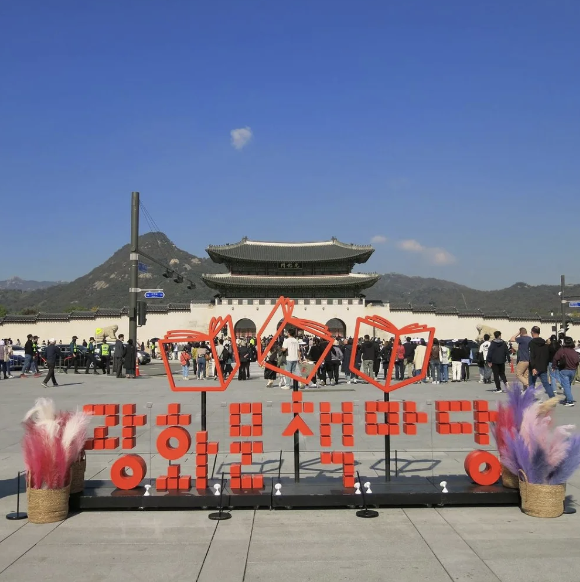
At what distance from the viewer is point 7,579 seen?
13.4ft

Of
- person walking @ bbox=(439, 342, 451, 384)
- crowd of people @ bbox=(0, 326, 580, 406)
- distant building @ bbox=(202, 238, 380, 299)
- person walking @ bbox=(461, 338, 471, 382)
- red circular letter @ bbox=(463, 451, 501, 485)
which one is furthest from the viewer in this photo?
distant building @ bbox=(202, 238, 380, 299)

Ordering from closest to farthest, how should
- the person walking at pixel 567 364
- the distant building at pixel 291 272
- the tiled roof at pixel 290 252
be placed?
the person walking at pixel 567 364 → the distant building at pixel 291 272 → the tiled roof at pixel 290 252

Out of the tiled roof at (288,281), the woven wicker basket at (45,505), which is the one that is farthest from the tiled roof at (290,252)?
the woven wicker basket at (45,505)

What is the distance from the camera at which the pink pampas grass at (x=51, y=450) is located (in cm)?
532

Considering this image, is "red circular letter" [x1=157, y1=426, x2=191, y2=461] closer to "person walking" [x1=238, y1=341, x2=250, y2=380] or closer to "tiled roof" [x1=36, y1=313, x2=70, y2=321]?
"person walking" [x1=238, y1=341, x2=250, y2=380]

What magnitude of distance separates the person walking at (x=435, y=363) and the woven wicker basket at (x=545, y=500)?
12927mm

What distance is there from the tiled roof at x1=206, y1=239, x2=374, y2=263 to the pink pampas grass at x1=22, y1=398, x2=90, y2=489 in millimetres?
46264

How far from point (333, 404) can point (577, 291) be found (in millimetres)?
109896

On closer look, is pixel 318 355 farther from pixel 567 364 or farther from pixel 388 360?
pixel 567 364

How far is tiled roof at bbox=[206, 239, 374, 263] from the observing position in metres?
51.8

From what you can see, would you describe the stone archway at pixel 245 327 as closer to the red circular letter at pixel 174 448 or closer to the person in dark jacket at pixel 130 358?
the person in dark jacket at pixel 130 358

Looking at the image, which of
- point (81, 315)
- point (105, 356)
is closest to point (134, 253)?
point (105, 356)

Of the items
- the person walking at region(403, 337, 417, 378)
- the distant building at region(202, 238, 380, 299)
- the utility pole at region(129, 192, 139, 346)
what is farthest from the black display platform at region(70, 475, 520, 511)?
the distant building at region(202, 238, 380, 299)

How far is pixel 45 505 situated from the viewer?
208 inches
